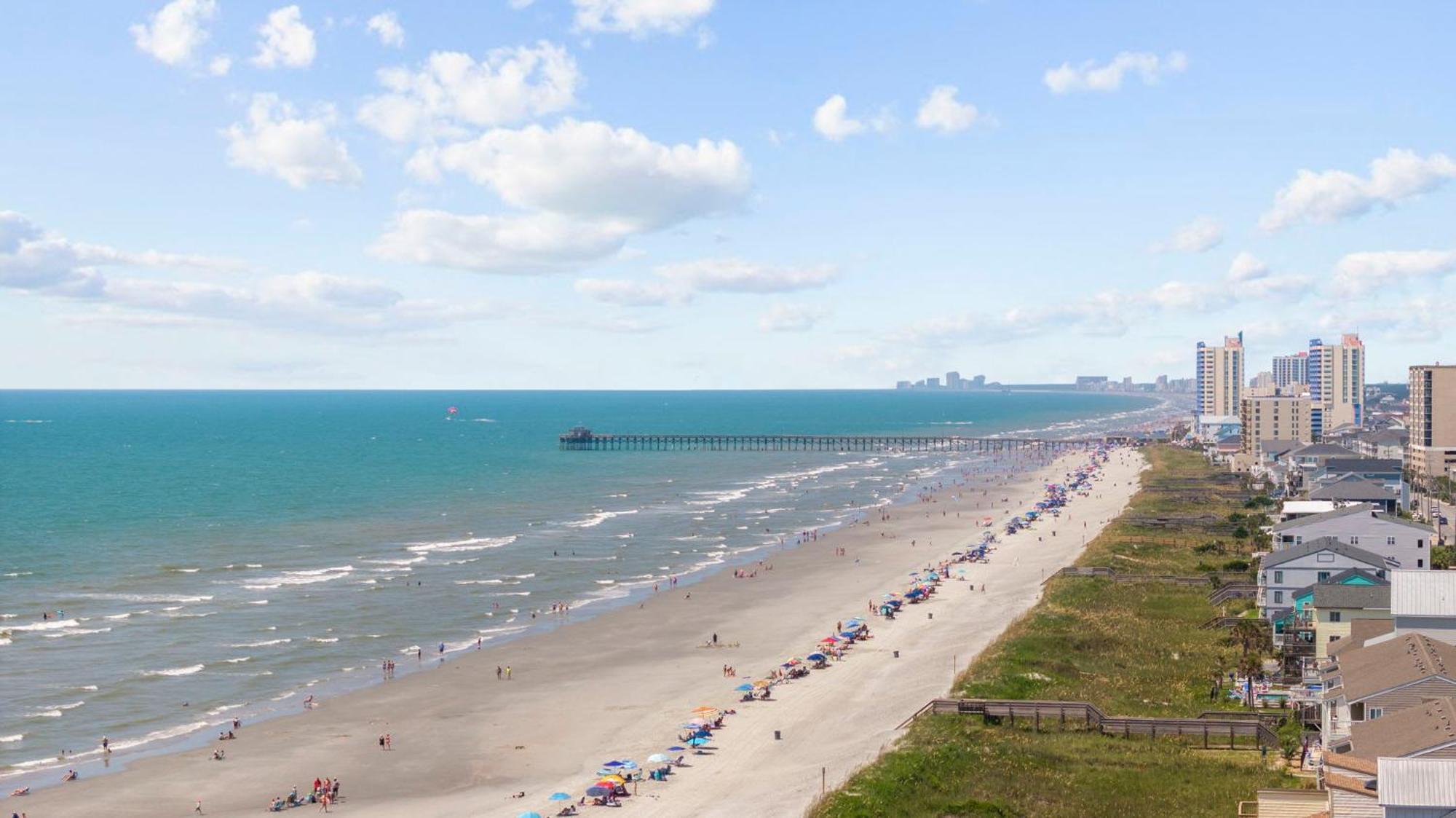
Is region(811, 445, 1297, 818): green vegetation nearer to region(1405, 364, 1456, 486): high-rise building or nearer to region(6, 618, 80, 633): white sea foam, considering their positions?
region(6, 618, 80, 633): white sea foam

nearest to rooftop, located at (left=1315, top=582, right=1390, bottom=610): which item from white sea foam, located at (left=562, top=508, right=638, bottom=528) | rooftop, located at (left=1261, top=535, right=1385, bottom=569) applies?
rooftop, located at (left=1261, top=535, right=1385, bottom=569)

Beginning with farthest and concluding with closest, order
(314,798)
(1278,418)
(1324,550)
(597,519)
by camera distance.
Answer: (1278,418) → (597,519) → (1324,550) → (314,798)

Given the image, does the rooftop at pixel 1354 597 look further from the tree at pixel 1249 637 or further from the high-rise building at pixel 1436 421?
the high-rise building at pixel 1436 421

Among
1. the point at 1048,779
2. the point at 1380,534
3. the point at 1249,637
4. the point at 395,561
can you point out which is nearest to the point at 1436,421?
the point at 1380,534

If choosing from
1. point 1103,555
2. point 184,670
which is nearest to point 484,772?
point 184,670

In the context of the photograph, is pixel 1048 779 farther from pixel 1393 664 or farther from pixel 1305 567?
pixel 1305 567

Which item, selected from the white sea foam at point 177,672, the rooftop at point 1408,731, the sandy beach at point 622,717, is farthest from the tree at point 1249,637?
the white sea foam at point 177,672
